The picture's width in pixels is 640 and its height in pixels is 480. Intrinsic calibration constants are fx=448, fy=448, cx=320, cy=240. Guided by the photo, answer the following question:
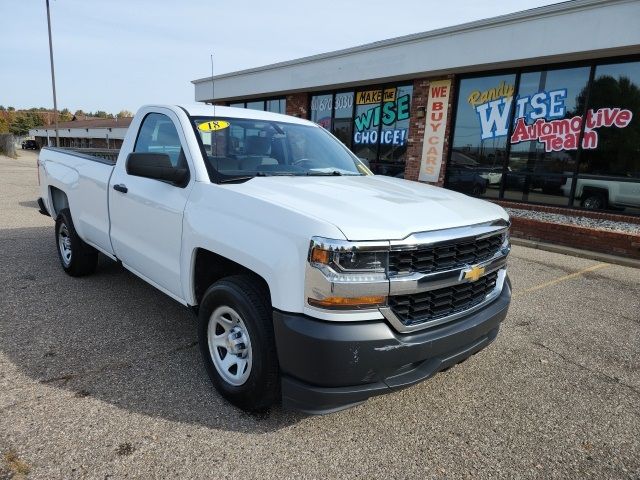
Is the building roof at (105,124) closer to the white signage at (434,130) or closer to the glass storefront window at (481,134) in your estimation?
the white signage at (434,130)

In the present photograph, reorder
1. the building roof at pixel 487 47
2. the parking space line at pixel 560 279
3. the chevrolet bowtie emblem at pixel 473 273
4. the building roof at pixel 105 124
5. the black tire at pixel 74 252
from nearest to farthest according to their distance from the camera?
1. the chevrolet bowtie emblem at pixel 473 273
2. the black tire at pixel 74 252
3. the parking space line at pixel 560 279
4. the building roof at pixel 487 47
5. the building roof at pixel 105 124

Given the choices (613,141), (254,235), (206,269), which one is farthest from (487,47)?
(254,235)

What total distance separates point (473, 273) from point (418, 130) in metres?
10.2

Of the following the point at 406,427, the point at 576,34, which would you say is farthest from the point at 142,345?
the point at 576,34

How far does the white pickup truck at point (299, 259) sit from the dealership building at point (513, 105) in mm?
3986

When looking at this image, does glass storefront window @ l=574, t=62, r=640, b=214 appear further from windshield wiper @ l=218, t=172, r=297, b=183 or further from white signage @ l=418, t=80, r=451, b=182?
windshield wiper @ l=218, t=172, r=297, b=183

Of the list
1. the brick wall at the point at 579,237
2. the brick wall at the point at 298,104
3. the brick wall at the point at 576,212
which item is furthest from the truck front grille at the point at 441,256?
the brick wall at the point at 298,104

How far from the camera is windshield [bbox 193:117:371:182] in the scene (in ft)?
10.4

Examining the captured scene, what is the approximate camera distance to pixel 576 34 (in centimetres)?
861

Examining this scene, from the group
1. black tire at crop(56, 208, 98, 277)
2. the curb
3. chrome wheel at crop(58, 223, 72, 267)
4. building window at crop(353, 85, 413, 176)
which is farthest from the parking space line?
building window at crop(353, 85, 413, 176)

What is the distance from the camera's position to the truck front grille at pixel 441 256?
2.27 metres

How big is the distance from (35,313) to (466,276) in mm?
3696

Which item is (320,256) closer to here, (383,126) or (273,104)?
(383,126)

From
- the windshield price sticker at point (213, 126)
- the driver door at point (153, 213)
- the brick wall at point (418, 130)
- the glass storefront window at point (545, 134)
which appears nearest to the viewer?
the driver door at point (153, 213)
